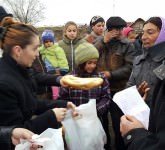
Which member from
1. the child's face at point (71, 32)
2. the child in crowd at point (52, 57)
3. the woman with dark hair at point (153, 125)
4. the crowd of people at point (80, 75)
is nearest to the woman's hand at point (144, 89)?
the crowd of people at point (80, 75)

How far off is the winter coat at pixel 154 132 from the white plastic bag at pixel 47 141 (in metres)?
Answer: 0.47

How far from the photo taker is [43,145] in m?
1.70

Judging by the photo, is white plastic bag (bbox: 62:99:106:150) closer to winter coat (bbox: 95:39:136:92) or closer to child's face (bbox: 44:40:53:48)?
winter coat (bbox: 95:39:136:92)

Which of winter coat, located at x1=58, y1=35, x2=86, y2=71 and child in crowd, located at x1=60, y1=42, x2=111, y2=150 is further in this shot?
winter coat, located at x1=58, y1=35, x2=86, y2=71

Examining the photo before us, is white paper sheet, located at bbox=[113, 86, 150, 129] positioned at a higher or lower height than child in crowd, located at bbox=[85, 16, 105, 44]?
lower

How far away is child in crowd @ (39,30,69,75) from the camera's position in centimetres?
445

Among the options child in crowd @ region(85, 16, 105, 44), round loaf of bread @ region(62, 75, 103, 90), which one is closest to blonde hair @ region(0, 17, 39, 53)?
round loaf of bread @ region(62, 75, 103, 90)

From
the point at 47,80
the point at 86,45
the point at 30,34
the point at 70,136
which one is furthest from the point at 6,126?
the point at 86,45

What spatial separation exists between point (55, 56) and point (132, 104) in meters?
2.68

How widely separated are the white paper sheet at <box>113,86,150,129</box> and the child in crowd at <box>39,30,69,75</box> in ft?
7.72

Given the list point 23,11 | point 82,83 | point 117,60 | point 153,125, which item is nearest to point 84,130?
point 82,83

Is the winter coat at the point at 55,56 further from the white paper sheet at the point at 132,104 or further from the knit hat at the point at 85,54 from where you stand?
the white paper sheet at the point at 132,104

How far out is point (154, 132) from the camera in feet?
4.72

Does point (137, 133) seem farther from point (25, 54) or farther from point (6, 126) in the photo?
point (25, 54)
